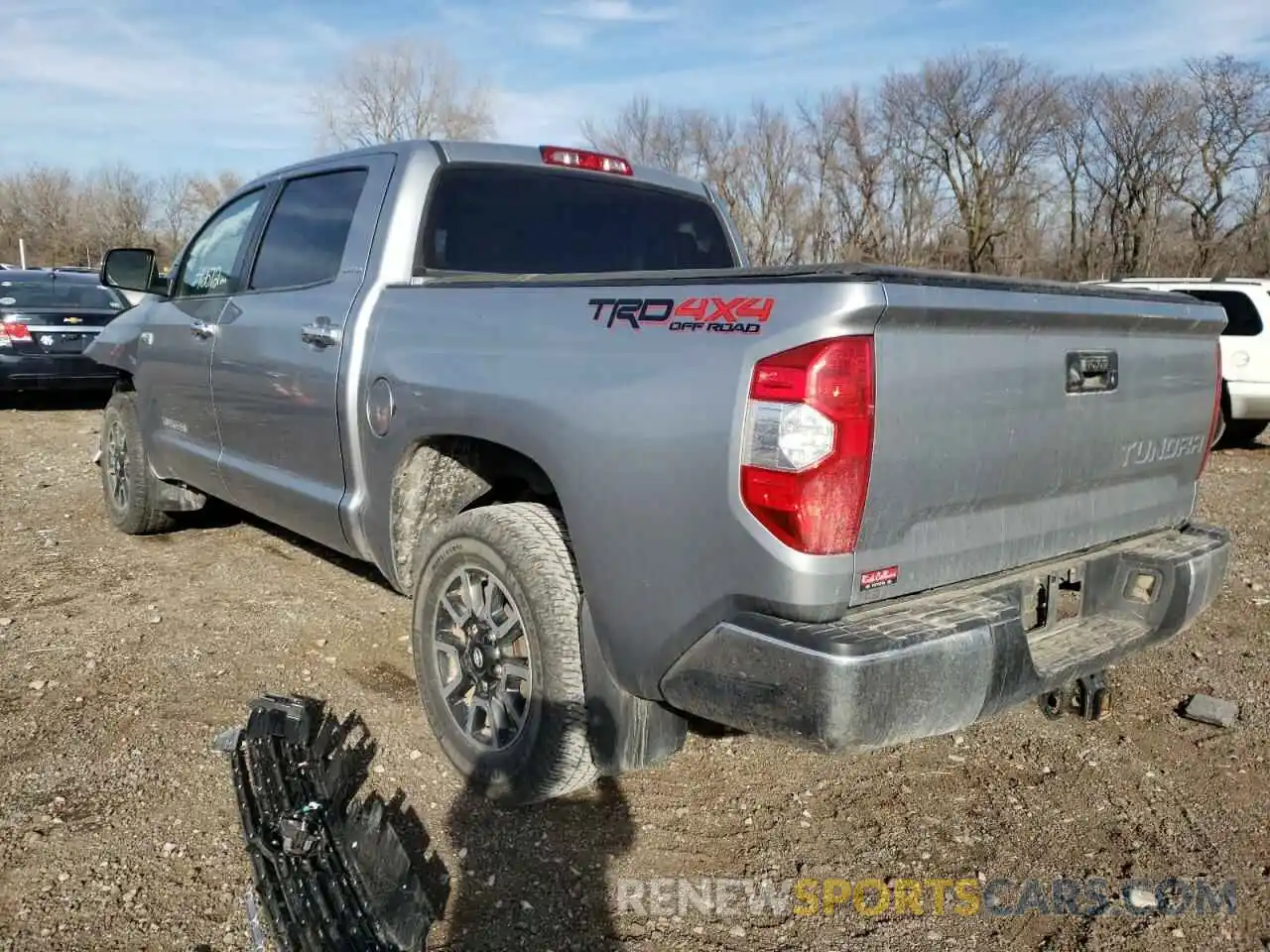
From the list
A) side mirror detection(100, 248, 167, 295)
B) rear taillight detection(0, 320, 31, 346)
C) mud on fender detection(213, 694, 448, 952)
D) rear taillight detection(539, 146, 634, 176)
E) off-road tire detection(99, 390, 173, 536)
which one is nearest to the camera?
mud on fender detection(213, 694, 448, 952)

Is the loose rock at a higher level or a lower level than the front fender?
lower

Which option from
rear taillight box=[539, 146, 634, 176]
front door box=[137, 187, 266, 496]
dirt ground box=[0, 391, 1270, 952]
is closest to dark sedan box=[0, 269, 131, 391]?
front door box=[137, 187, 266, 496]

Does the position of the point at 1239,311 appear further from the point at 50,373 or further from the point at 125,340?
the point at 50,373

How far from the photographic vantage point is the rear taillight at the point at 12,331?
10891mm

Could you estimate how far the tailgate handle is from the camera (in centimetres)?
269

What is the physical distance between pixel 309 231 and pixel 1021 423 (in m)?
2.86

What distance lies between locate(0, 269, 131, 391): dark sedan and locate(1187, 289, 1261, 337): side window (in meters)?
11.5

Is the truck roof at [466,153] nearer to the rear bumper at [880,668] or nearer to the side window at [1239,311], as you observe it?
the rear bumper at [880,668]

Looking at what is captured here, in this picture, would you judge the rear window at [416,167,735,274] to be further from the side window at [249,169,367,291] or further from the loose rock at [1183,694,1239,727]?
the loose rock at [1183,694,1239,727]

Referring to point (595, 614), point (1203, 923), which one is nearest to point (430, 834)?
point (595, 614)

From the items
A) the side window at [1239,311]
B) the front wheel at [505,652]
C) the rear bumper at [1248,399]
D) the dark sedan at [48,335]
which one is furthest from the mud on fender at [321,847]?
the side window at [1239,311]

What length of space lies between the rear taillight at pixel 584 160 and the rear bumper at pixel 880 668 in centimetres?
234

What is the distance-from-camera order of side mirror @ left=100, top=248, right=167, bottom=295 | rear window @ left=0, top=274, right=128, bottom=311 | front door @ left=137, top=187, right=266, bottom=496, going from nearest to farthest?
1. front door @ left=137, top=187, right=266, bottom=496
2. side mirror @ left=100, top=248, right=167, bottom=295
3. rear window @ left=0, top=274, right=128, bottom=311

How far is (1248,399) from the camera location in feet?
32.3
